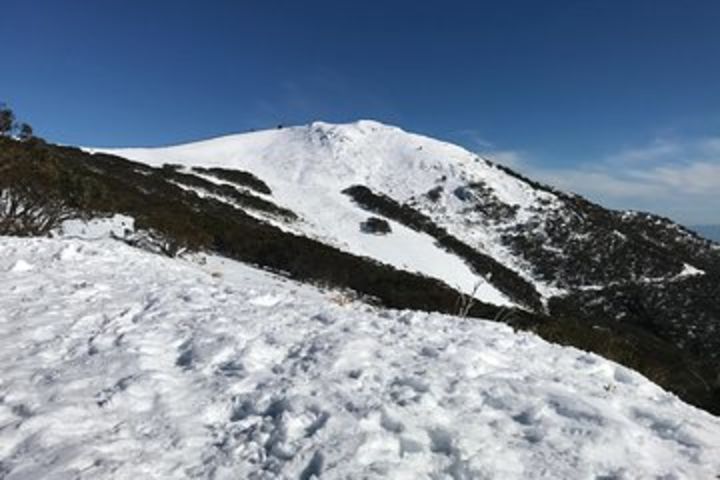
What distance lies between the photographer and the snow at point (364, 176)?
53.6 meters

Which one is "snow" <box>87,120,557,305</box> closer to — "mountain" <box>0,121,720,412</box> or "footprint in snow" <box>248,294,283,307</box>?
"mountain" <box>0,121,720,412</box>

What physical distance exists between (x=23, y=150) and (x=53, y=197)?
1625 millimetres

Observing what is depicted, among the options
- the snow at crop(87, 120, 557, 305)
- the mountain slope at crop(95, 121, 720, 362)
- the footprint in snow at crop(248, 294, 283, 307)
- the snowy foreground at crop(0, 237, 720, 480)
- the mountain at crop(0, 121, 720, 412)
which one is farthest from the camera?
the mountain slope at crop(95, 121, 720, 362)

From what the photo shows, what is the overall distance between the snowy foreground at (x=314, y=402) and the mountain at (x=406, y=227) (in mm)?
6264

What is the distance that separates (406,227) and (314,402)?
2178 inches

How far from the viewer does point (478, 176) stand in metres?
79.8

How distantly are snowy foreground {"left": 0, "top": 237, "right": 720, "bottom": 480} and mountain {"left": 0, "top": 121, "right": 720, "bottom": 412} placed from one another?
626 centimetres

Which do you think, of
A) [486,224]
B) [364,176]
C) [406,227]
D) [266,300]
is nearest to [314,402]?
[266,300]

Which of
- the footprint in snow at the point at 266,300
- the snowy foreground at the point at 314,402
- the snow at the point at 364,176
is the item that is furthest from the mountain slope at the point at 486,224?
the snowy foreground at the point at 314,402

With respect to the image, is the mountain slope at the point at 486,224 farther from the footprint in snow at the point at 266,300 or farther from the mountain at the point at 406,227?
the footprint in snow at the point at 266,300

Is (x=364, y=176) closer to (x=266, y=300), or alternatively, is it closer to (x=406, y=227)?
(x=406, y=227)

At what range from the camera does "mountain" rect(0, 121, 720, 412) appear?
24641 millimetres

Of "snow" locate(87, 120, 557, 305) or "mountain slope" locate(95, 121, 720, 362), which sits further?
"mountain slope" locate(95, 121, 720, 362)

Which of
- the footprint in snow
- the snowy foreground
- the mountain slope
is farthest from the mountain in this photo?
the snowy foreground
